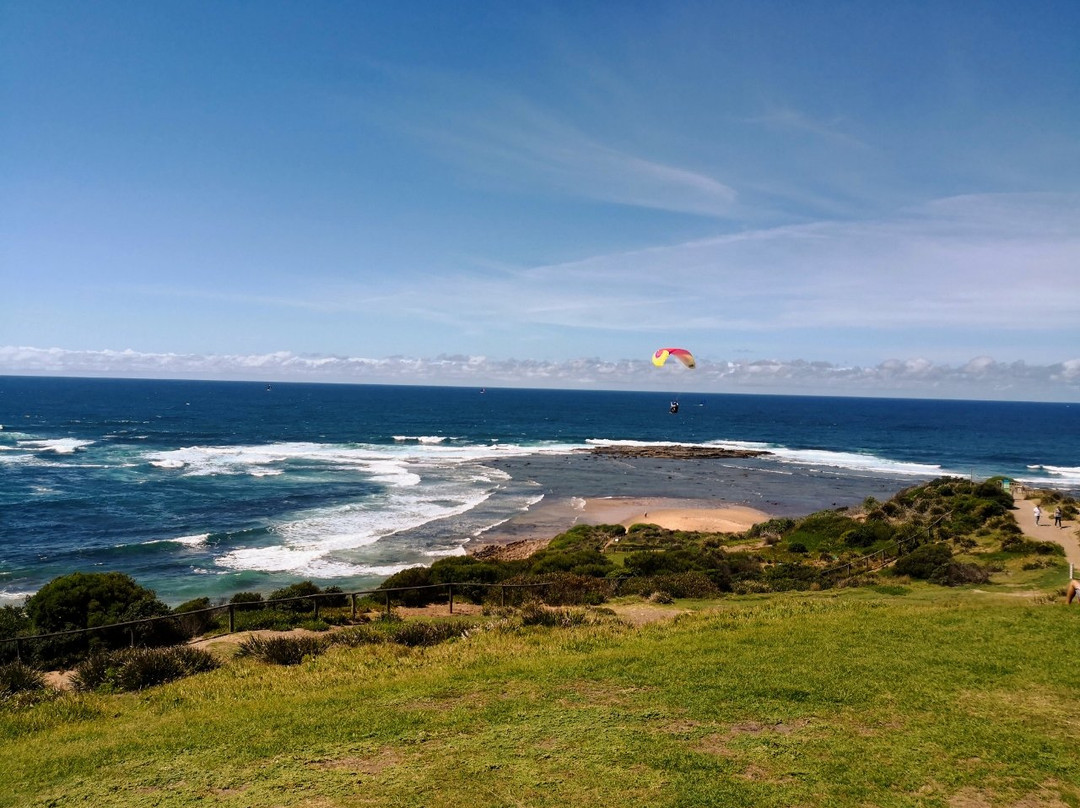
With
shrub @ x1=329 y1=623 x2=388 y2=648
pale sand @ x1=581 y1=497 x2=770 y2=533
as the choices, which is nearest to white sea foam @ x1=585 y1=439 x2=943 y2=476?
pale sand @ x1=581 y1=497 x2=770 y2=533

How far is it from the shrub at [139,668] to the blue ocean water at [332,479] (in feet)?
53.1

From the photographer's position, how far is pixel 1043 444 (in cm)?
11944

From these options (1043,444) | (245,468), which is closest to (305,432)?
(245,468)

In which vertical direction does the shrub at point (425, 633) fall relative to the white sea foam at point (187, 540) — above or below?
above

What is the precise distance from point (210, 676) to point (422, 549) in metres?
24.4

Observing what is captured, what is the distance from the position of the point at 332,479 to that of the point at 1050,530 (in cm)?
5273

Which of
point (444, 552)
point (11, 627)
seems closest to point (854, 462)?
point (444, 552)

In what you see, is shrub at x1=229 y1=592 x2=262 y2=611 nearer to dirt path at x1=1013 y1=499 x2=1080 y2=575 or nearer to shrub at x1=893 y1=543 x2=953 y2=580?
shrub at x1=893 y1=543 x2=953 y2=580

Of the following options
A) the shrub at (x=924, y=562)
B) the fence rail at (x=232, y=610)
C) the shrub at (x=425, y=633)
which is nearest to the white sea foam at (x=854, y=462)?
the shrub at (x=924, y=562)

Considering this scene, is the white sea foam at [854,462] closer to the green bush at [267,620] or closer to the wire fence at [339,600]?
the wire fence at [339,600]

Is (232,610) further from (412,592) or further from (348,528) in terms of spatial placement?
(348,528)

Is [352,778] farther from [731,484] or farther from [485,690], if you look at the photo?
[731,484]

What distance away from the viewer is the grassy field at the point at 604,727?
314 inches

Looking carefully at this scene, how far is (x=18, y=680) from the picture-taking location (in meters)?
13.0
